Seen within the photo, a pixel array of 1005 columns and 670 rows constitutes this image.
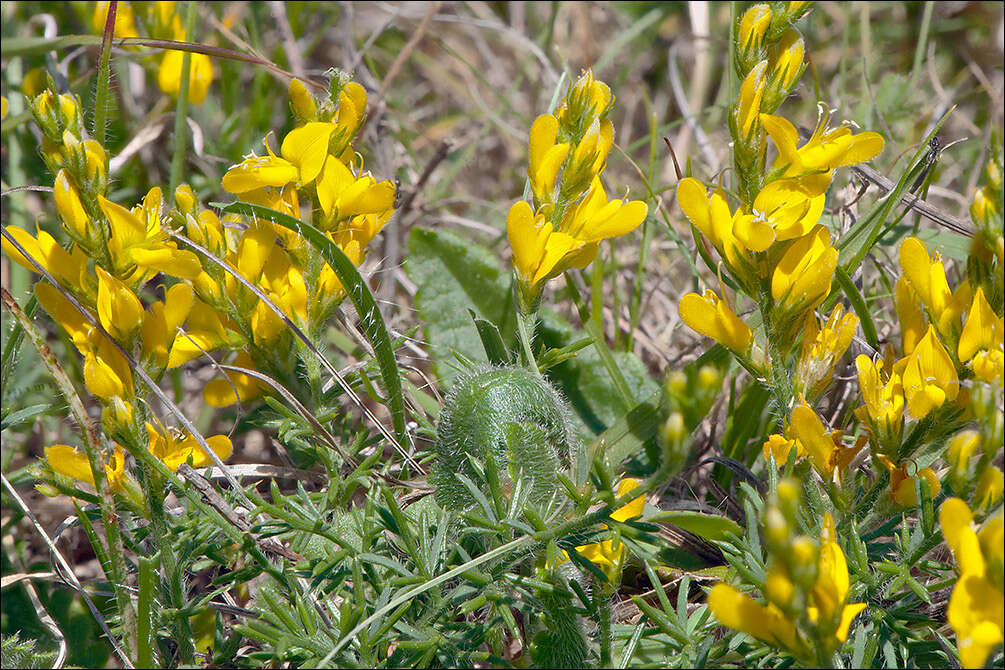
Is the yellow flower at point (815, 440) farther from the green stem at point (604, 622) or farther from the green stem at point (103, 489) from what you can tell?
the green stem at point (103, 489)

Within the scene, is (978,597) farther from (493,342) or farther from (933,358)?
(493,342)

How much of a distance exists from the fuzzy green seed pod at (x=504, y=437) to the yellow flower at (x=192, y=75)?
1.68 meters

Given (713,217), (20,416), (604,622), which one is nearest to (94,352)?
(20,416)

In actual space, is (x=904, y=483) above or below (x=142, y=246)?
below

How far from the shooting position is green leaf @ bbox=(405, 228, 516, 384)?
7.91 ft

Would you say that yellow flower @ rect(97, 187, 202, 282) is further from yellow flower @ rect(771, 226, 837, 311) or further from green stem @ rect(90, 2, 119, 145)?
yellow flower @ rect(771, 226, 837, 311)

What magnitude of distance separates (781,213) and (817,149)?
135mm

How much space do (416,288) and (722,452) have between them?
888 mm

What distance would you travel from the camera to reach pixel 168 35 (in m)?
3.00

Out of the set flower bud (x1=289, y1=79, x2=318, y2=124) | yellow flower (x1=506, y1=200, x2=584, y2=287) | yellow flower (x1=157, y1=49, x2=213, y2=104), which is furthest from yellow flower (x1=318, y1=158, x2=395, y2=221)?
yellow flower (x1=157, y1=49, x2=213, y2=104)

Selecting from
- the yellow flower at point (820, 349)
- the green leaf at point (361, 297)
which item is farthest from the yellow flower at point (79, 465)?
the yellow flower at point (820, 349)

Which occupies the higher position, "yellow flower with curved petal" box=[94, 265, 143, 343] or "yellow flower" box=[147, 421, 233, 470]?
"yellow flower with curved petal" box=[94, 265, 143, 343]

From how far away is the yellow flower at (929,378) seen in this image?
1.43m

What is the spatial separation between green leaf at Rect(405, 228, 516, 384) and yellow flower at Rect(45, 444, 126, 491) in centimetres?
93
